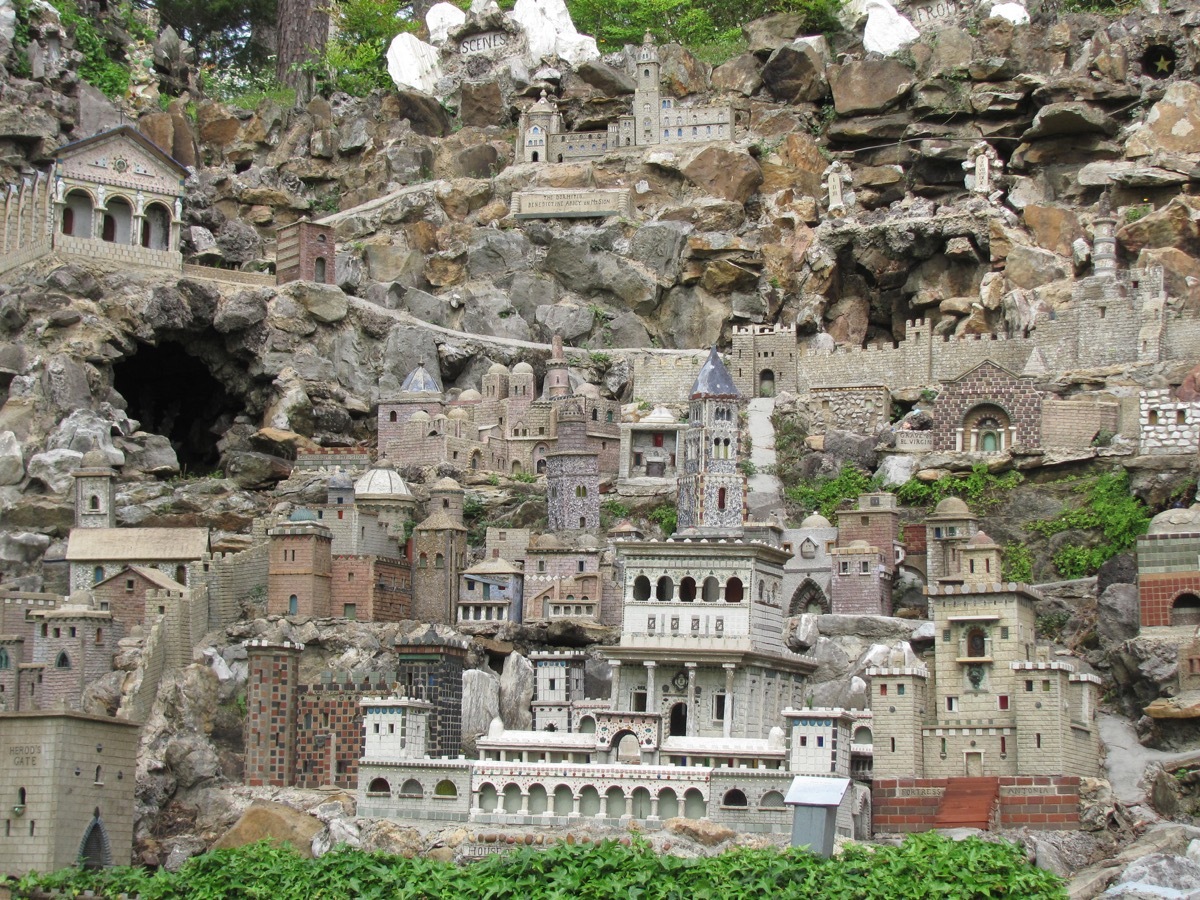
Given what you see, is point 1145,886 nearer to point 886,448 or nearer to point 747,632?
point 747,632

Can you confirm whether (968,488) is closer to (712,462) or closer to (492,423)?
(712,462)

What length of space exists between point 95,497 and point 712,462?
1000 inches

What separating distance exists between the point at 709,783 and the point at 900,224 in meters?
43.3

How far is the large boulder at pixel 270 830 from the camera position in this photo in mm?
72625

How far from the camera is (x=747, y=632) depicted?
78.9 meters

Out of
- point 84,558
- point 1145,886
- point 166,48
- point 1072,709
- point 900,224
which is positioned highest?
point 166,48

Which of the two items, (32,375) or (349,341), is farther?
(349,341)

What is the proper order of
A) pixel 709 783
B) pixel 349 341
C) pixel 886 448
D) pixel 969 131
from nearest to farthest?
1. pixel 709 783
2. pixel 886 448
3. pixel 349 341
4. pixel 969 131

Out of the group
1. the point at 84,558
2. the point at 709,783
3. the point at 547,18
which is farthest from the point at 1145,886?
the point at 547,18

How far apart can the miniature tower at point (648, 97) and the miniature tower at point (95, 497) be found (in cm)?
4240

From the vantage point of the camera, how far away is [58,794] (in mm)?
72312

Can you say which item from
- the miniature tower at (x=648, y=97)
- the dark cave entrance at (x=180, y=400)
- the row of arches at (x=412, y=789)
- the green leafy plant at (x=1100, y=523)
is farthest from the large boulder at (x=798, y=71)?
the row of arches at (x=412, y=789)

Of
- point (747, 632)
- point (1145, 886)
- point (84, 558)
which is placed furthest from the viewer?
point (84, 558)

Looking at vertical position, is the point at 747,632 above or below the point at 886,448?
below
